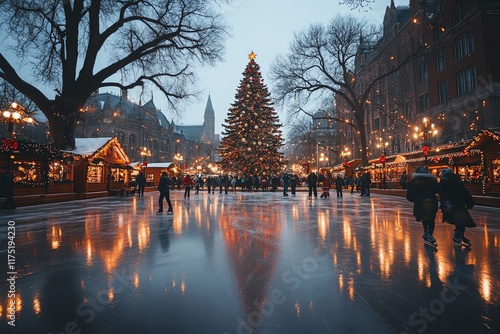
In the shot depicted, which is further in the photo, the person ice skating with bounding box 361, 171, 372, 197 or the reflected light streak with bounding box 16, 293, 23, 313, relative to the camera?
the person ice skating with bounding box 361, 171, 372, 197

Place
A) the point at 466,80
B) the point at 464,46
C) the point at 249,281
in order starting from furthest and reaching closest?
the point at 464,46 → the point at 466,80 → the point at 249,281

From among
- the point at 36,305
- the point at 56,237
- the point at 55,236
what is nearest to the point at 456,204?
the point at 36,305

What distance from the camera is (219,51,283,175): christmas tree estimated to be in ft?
89.4

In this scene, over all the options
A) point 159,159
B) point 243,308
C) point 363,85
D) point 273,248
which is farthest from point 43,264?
point 159,159

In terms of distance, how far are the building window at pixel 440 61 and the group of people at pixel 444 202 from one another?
26.7 metres

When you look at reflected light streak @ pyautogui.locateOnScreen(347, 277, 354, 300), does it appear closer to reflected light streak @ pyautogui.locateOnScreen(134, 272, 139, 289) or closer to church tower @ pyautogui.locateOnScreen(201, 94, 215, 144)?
reflected light streak @ pyautogui.locateOnScreen(134, 272, 139, 289)

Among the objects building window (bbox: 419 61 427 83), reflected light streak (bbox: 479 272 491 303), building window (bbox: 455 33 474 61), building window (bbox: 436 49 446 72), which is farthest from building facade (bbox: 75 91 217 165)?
reflected light streak (bbox: 479 272 491 303)

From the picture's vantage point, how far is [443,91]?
2519cm

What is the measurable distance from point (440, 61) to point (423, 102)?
5.53 m

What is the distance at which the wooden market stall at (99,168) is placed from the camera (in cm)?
1795

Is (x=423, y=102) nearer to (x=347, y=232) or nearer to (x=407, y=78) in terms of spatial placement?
(x=407, y=78)

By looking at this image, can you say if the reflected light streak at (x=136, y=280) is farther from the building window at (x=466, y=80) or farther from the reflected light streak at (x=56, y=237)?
the building window at (x=466, y=80)

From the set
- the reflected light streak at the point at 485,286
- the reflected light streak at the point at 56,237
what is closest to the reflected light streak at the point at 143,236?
the reflected light streak at the point at 56,237

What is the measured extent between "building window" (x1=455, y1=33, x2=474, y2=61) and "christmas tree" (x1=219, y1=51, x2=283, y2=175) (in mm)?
17487
